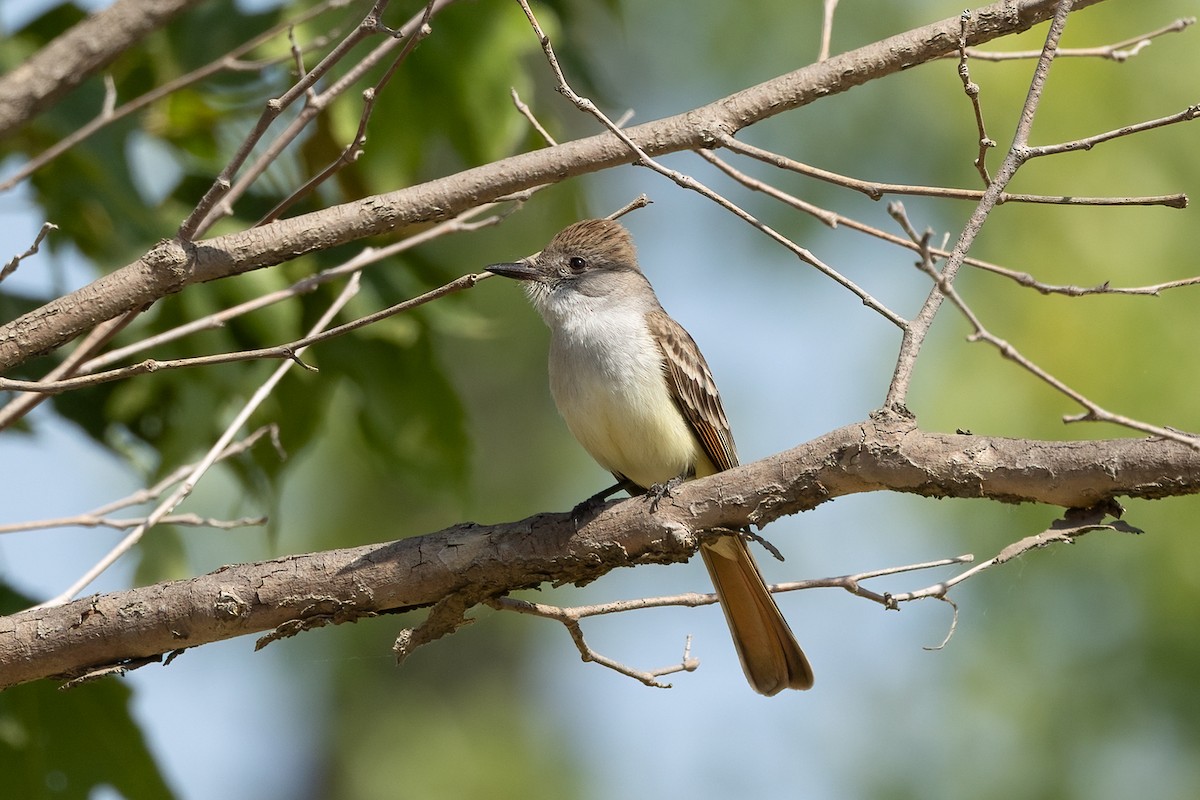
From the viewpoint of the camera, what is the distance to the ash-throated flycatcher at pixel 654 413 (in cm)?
496

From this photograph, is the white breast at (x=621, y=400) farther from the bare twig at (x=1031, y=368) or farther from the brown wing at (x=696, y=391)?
the bare twig at (x=1031, y=368)

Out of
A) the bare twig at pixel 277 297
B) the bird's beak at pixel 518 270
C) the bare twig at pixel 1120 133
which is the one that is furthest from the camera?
the bird's beak at pixel 518 270

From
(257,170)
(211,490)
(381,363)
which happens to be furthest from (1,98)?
(211,490)

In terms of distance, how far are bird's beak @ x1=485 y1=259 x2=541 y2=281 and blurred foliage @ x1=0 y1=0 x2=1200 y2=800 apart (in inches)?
9.5

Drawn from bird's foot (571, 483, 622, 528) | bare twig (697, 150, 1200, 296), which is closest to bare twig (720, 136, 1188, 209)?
bare twig (697, 150, 1200, 296)

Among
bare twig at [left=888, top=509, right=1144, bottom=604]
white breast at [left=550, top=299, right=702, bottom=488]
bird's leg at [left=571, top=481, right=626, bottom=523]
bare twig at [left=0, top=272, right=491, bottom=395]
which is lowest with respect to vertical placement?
bare twig at [left=888, top=509, right=1144, bottom=604]

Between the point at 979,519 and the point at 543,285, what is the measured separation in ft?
12.2

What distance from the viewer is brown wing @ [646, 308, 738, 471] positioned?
5.17 metres

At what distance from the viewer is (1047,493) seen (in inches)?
119

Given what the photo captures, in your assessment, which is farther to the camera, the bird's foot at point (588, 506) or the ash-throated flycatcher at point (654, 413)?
the ash-throated flycatcher at point (654, 413)

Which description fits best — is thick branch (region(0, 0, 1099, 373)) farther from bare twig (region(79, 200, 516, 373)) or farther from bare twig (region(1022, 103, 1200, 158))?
bare twig (region(1022, 103, 1200, 158))

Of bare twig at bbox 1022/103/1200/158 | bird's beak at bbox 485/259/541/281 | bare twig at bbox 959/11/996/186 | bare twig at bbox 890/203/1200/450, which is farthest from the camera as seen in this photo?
bird's beak at bbox 485/259/541/281

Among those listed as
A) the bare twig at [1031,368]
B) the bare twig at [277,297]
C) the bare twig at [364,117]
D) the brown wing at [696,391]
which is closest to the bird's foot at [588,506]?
the brown wing at [696,391]

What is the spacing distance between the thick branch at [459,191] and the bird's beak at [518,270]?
177 cm
